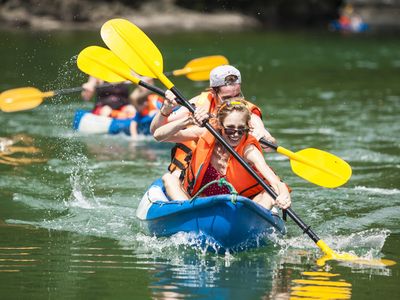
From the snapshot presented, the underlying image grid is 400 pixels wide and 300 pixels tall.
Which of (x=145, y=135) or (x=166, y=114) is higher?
(x=145, y=135)

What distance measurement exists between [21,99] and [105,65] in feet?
12.0

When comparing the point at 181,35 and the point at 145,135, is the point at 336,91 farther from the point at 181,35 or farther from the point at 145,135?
the point at 181,35

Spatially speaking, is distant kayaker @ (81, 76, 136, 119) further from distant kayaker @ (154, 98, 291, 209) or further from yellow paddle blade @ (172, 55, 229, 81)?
distant kayaker @ (154, 98, 291, 209)

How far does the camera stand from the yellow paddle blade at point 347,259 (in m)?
6.06

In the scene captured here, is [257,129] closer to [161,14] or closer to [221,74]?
[221,74]

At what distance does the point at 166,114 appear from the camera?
668 centimetres

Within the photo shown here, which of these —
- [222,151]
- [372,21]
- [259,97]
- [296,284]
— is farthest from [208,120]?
[372,21]

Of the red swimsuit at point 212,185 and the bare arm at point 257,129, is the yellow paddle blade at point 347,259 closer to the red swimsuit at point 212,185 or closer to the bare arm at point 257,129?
the red swimsuit at point 212,185

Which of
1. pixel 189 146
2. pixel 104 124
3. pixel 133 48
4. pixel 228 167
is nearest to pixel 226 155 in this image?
pixel 228 167

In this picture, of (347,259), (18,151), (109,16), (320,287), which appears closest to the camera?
(320,287)

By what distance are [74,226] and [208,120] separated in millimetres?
1621

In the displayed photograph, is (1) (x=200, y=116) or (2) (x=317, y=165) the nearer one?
(1) (x=200, y=116)

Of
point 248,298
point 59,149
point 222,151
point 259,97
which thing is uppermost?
point 259,97

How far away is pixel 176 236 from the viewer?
6.30 metres
